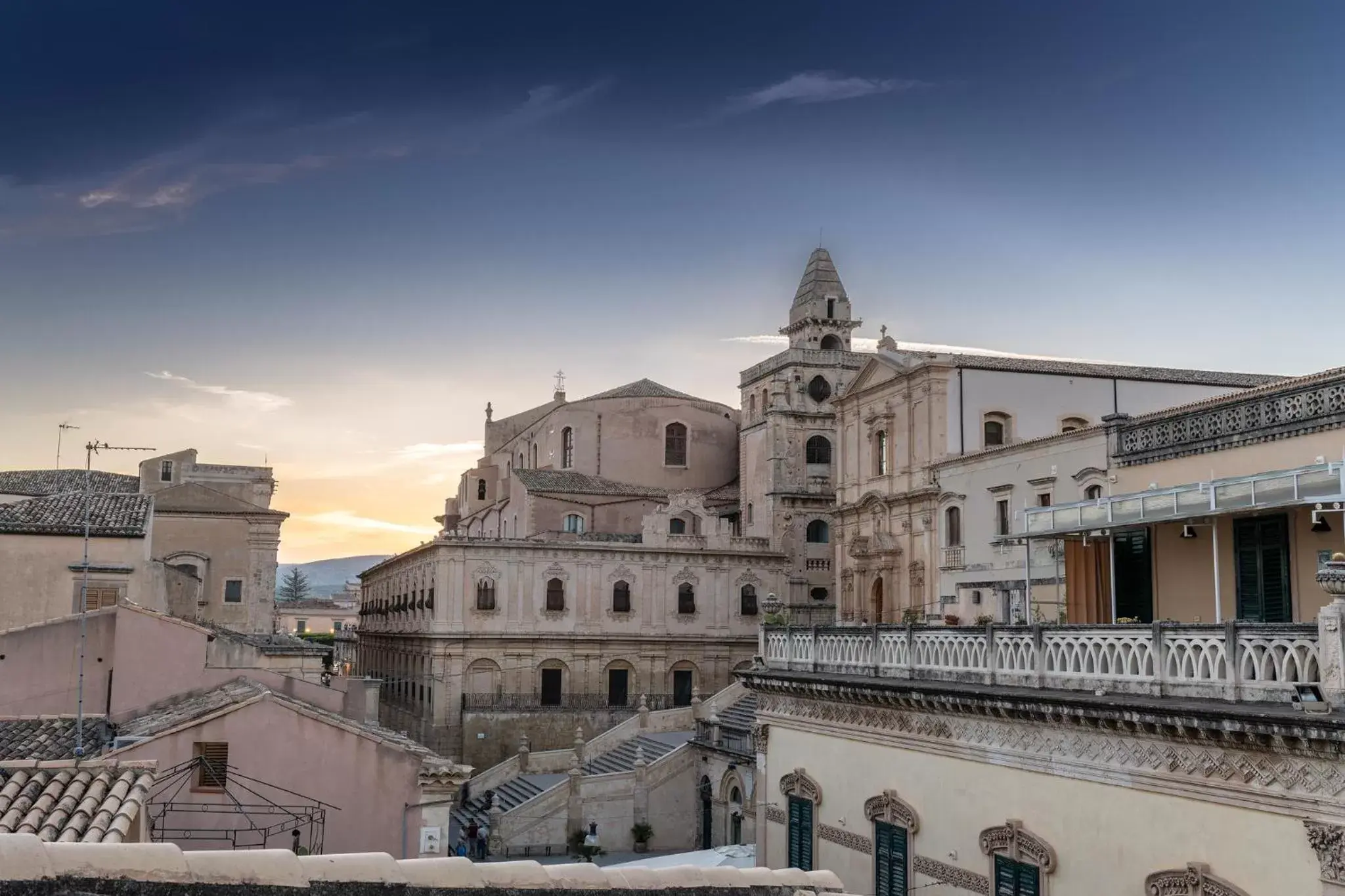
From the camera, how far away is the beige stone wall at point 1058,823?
1149 cm

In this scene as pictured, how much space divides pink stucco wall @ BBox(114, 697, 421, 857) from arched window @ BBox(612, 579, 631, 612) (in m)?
35.7

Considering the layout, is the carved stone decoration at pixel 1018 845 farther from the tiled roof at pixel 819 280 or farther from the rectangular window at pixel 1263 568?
the tiled roof at pixel 819 280

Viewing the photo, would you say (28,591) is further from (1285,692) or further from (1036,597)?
(1285,692)

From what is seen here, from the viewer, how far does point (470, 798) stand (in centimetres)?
4256

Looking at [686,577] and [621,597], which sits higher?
[686,577]

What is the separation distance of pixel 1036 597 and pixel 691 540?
28890 mm

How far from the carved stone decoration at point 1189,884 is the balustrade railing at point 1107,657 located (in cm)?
163

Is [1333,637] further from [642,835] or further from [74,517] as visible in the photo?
[642,835]

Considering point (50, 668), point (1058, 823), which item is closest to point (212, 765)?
point (50, 668)

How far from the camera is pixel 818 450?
191ft

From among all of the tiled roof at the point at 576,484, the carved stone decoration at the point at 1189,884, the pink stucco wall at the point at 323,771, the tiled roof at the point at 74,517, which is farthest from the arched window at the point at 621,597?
the carved stone decoration at the point at 1189,884

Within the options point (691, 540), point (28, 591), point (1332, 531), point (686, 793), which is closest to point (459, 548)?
point (691, 540)

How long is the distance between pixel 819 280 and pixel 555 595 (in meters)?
18.6

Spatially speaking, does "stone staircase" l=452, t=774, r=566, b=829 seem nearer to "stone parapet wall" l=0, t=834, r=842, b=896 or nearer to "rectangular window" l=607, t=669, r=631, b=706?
"rectangular window" l=607, t=669, r=631, b=706
